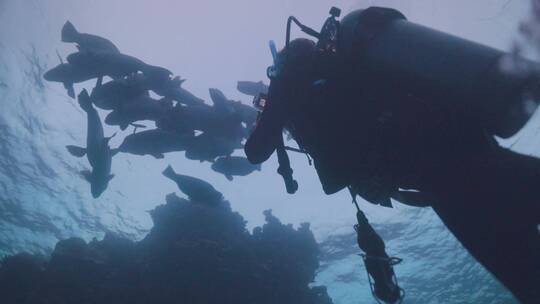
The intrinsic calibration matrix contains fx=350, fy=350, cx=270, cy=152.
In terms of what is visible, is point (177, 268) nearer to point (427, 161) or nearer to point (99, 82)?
point (99, 82)

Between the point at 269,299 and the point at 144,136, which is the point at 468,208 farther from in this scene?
the point at 269,299

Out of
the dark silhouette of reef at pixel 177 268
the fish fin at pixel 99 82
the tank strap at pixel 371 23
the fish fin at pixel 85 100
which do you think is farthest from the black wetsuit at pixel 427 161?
the dark silhouette of reef at pixel 177 268

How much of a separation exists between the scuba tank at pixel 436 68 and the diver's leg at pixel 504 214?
0.30 m

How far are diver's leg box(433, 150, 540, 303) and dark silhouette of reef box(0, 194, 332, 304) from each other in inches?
446

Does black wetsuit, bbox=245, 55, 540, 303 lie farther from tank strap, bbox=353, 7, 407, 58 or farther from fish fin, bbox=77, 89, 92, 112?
fish fin, bbox=77, 89, 92, 112

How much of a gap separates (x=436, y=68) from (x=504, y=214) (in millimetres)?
1233

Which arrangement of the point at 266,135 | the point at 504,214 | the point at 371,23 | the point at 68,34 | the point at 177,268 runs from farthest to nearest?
1. the point at 177,268
2. the point at 68,34
3. the point at 266,135
4. the point at 371,23
5. the point at 504,214

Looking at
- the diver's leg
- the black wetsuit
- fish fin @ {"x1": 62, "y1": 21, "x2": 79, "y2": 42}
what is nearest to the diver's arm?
the black wetsuit

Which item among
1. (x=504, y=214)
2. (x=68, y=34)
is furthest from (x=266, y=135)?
(x=68, y=34)

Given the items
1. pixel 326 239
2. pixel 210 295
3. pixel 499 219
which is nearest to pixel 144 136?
pixel 210 295

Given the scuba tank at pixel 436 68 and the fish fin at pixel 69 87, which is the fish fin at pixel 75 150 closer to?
the fish fin at pixel 69 87

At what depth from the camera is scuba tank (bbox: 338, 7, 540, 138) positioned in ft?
8.09

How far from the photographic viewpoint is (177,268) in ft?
43.2

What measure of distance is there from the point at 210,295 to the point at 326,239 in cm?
1477
